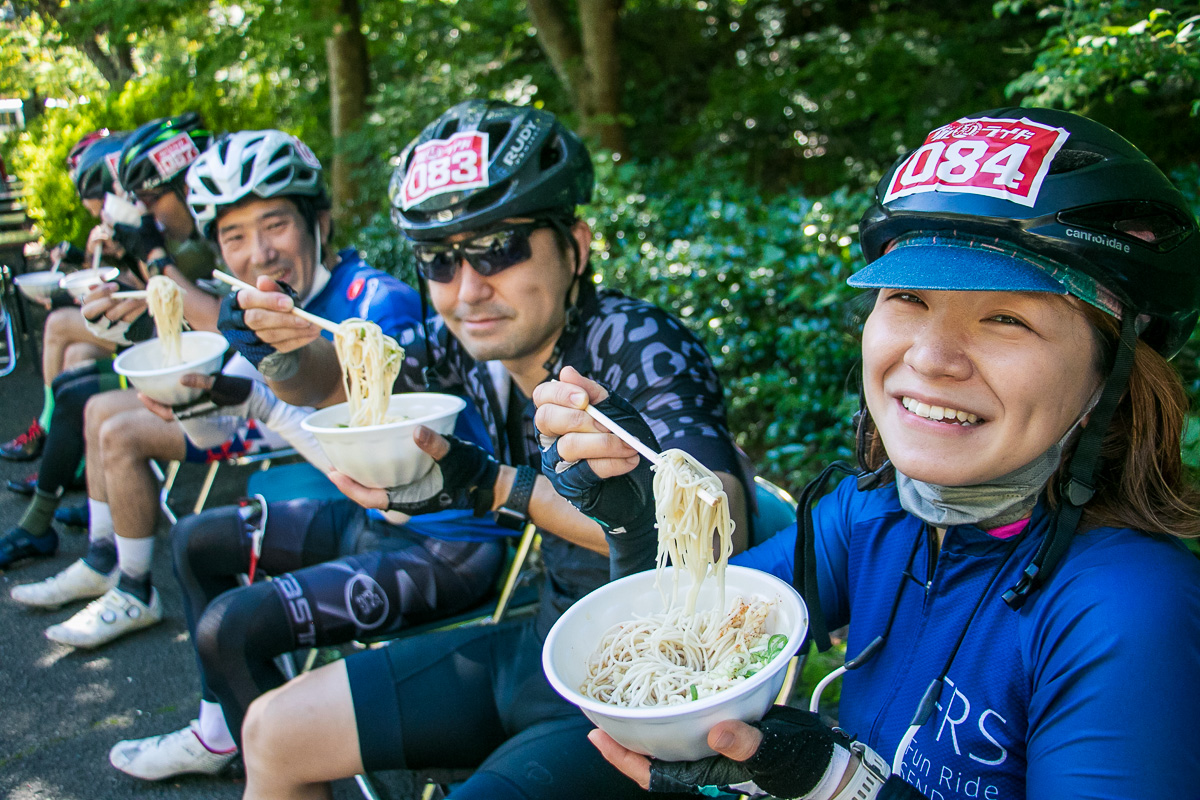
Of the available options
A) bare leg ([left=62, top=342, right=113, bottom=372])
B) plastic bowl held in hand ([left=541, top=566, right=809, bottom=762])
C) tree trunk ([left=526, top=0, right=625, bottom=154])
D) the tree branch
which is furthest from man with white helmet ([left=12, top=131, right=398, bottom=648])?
the tree branch

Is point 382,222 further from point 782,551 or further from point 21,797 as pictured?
point 782,551

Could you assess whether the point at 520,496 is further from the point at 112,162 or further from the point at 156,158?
the point at 112,162

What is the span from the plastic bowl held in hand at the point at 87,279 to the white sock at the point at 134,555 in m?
1.48

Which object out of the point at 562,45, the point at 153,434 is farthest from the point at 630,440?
the point at 562,45

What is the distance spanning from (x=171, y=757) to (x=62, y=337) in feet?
14.4

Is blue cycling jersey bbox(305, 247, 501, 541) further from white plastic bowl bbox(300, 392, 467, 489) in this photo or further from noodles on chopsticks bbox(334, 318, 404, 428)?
white plastic bowl bbox(300, 392, 467, 489)

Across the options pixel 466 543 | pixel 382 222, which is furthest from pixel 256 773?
pixel 382 222

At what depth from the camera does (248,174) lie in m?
3.89

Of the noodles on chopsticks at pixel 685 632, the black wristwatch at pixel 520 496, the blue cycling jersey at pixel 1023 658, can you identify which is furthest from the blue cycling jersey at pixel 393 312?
the blue cycling jersey at pixel 1023 658

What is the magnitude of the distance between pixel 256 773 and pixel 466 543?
93cm

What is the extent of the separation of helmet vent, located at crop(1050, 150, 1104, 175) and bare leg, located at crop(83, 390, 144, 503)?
172 inches

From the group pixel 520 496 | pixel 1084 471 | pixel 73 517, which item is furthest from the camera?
pixel 73 517

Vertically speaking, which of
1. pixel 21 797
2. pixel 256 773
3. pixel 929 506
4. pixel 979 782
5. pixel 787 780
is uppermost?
pixel 929 506

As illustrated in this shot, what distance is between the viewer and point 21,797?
10.8ft
